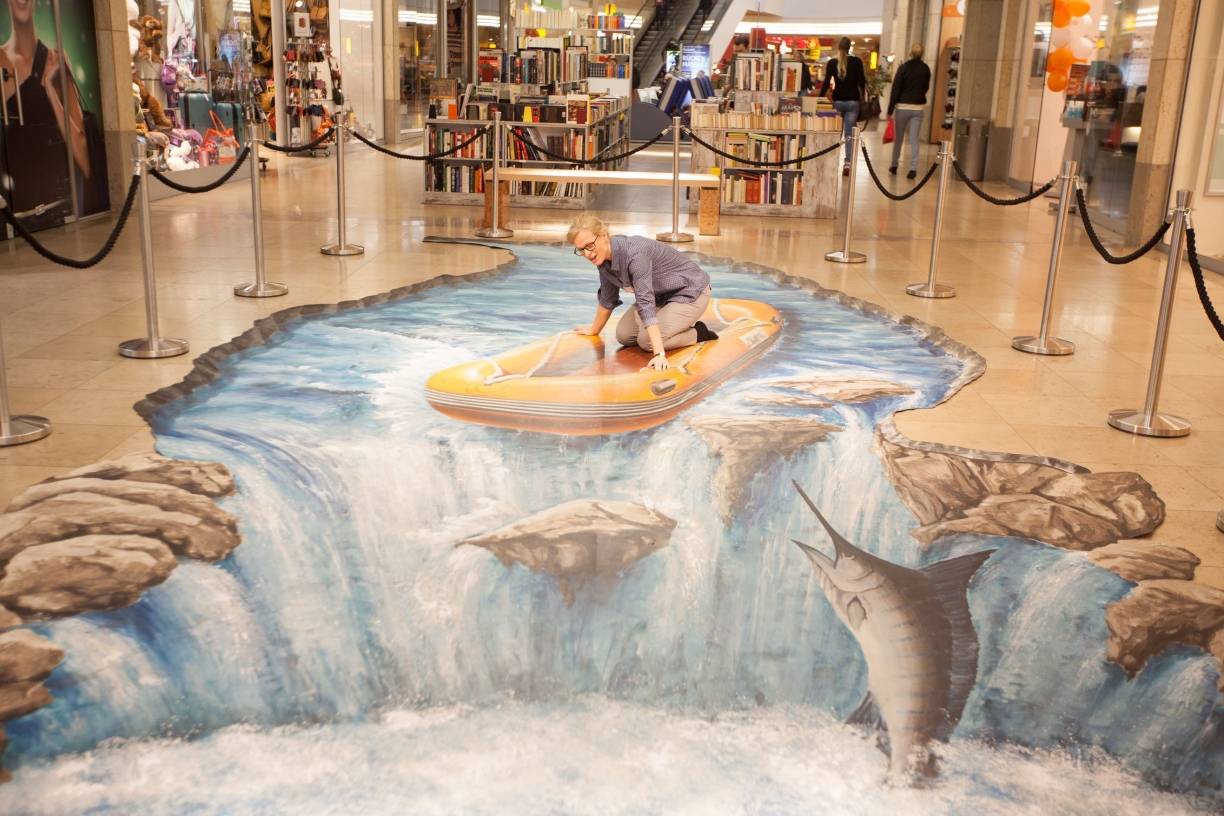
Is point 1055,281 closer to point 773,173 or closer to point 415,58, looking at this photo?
point 773,173

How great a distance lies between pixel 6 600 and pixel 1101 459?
413cm

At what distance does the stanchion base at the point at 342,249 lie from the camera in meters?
8.91

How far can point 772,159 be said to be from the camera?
11.2 meters

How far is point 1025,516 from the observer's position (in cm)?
425

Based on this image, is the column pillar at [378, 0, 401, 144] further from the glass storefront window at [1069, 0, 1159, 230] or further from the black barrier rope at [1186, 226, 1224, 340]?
the black barrier rope at [1186, 226, 1224, 340]

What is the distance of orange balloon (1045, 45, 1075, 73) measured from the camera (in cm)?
1348

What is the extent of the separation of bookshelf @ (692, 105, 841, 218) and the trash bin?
16.9 feet

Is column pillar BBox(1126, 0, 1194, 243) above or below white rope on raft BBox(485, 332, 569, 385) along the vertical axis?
above

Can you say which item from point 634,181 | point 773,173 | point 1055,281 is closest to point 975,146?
point 773,173

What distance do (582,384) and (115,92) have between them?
708 cm

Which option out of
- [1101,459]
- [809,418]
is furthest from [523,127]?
[1101,459]

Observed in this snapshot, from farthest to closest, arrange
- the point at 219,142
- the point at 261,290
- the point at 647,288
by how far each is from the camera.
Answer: the point at 219,142 < the point at 261,290 < the point at 647,288

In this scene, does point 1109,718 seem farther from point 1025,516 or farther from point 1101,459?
point 1101,459

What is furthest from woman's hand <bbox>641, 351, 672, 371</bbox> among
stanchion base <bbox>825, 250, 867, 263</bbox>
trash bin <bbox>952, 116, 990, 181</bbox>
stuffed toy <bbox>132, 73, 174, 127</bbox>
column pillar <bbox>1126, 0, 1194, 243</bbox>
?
trash bin <bbox>952, 116, 990, 181</bbox>
